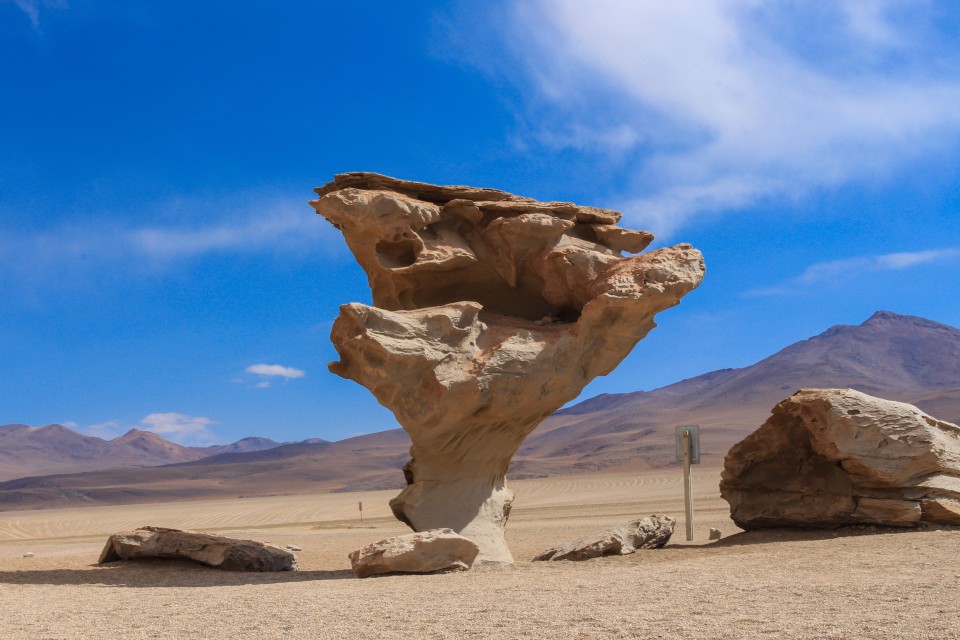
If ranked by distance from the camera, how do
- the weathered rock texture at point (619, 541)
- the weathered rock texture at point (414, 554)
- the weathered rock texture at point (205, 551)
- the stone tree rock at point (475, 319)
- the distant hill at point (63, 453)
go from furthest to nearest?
the distant hill at point (63, 453), the weathered rock texture at point (205, 551), the weathered rock texture at point (619, 541), the stone tree rock at point (475, 319), the weathered rock texture at point (414, 554)

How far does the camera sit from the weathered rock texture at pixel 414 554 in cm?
908

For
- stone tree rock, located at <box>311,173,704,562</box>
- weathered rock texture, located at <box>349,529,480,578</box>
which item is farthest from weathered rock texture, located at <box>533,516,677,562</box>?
weathered rock texture, located at <box>349,529,480,578</box>

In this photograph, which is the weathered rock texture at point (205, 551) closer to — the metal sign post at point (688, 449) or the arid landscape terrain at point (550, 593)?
the arid landscape terrain at point (550, 593)

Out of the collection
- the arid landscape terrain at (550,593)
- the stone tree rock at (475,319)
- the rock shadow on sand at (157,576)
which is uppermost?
the stone tree rock at (475,319)

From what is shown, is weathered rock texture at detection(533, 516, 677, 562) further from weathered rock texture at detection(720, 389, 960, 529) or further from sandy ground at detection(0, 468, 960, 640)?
weathered rock texture at detection(720, 389, 960, 529)

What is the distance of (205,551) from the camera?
1102 centimetres

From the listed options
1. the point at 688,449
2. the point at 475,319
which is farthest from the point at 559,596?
the point at 688,449

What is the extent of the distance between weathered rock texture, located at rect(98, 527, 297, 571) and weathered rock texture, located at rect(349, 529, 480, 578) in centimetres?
222

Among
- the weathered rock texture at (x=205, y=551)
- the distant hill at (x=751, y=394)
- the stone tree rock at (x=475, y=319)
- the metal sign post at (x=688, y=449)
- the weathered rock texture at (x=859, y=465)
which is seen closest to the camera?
the stone tree rock at (x=475, y=319)

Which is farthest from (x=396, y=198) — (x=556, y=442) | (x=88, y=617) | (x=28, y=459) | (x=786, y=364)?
(x=28, y=459)

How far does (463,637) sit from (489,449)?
542cm

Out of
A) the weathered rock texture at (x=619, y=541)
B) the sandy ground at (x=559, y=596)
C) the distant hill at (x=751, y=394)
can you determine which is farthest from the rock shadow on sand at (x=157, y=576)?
the distant hill at (x=751, y=394)

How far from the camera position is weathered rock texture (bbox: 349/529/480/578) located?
29.8ft

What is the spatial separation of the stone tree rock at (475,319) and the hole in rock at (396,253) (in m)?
0.02
